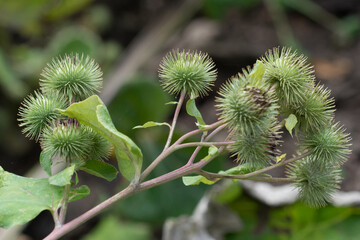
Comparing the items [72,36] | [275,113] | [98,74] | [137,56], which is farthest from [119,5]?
[275,113]

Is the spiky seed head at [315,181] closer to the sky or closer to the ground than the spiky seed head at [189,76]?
closer to the ground

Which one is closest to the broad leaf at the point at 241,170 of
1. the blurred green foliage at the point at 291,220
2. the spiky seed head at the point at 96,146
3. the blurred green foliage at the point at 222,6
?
the spiky seed head at the point at 96,146

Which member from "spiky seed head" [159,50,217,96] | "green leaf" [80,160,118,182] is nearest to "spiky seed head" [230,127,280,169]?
"spiky seed head" [159,50,217,96]

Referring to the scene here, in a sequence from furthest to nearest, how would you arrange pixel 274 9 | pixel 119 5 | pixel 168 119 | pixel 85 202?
pixel 119 5
pixel 274 9
pixel 168 119
pixel 85 202

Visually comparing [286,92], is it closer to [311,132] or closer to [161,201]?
[311,132]

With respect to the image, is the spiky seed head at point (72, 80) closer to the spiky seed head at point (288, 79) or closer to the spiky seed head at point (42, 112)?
the spiky seed head at point (42, 112)

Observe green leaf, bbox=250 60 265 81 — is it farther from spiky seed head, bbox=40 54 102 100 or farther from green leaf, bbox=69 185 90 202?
green leaf, bbox=69 185 90 202
